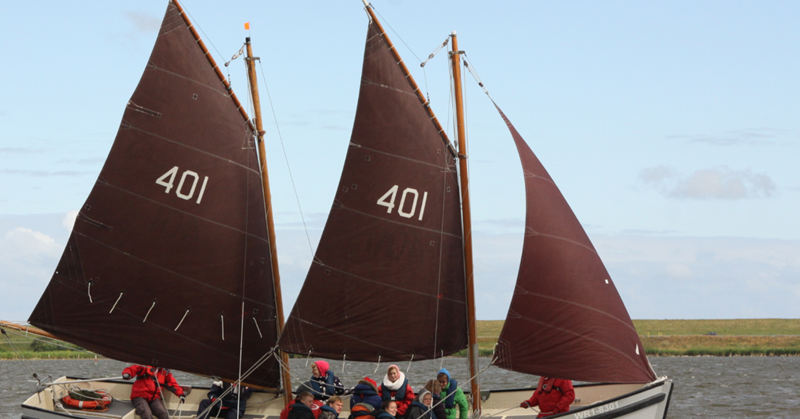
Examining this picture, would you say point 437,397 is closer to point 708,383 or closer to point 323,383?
point 323,383

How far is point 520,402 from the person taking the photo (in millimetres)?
21484

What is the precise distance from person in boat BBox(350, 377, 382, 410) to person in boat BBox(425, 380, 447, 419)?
1.08 meters

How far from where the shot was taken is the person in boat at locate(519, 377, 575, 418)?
60.7 ft

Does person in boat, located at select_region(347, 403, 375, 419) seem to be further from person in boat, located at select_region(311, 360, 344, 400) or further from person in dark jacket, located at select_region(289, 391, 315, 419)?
person in boat, located at select_region(311, 360, 344, 400)

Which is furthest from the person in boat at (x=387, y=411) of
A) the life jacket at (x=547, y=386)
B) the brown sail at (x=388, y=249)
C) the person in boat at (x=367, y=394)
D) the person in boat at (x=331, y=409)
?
the life jacket at (x=547, y=386)

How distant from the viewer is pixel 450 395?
17844mm

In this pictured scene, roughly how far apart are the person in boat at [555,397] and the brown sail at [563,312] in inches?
23.2

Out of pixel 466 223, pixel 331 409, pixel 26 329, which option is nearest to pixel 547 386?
pixel 466 223

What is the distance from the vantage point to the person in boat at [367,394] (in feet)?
57.6

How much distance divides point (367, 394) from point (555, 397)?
432 cm

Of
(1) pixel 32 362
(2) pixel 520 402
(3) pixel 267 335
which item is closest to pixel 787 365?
(2) pixel 520 402

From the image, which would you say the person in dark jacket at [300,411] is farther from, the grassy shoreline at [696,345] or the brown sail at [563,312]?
the grassy shoreline at [696,345]

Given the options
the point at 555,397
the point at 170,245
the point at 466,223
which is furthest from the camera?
the point at 170,245

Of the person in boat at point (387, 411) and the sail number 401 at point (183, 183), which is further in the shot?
the sail number 401 at point (183, 183)
